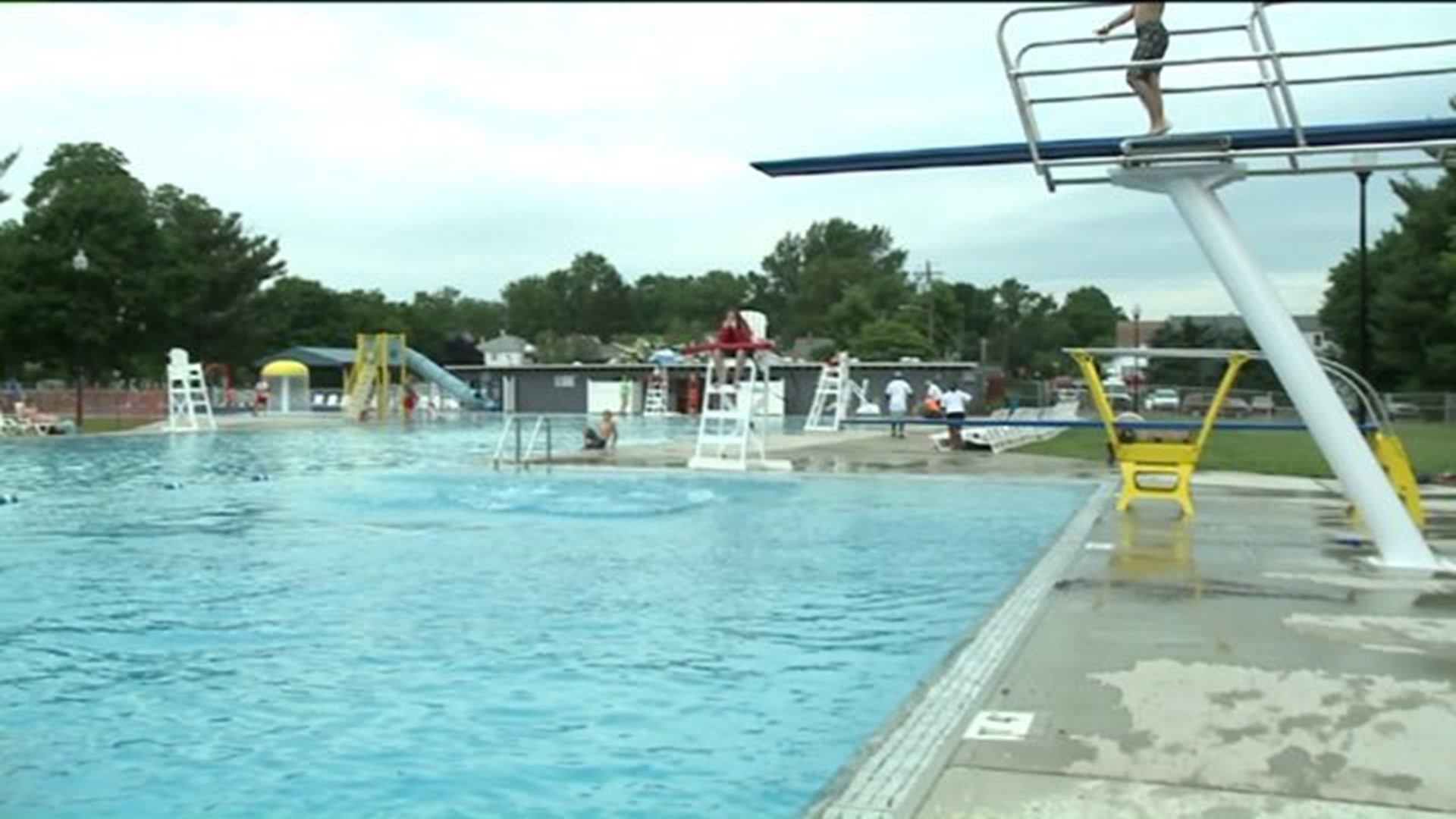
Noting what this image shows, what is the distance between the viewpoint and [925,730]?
5848 millimetres

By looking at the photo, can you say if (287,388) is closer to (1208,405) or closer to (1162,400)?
(1162,400)

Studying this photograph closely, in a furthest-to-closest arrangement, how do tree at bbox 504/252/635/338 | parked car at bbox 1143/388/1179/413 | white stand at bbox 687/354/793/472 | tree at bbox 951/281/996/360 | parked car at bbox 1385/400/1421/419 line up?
tree at bbox 504/252/635/338
tree at bbox 951/281/996/360
parked car at bbox 1385/400/1421/419
parked car at bbox 1143/388/1179/413
white stand at bbox 687/354/793/472

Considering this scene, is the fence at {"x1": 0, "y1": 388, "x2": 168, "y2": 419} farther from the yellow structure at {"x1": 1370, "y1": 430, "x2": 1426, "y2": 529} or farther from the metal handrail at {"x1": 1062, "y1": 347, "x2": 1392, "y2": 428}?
the yellow structure at {"x1": 1370, "y1": 430, "x2": 1426, "y2": 529}

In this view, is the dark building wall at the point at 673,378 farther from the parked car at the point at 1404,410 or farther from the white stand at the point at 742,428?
the white stand at the point at 742,428

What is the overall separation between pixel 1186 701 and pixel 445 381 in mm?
58424

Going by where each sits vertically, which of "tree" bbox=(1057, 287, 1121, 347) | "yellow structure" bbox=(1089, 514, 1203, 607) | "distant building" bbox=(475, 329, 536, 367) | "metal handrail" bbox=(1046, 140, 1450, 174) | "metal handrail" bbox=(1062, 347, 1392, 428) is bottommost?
"yellow structure" bbox=(1089, 514, 1203, 607)

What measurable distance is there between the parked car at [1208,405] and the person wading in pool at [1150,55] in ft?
57.5

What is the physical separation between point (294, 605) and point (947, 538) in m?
6.95

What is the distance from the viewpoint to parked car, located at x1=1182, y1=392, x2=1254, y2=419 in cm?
2920

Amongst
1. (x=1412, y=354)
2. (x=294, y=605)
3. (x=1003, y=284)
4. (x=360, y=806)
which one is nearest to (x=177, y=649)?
(x=294, y=605)

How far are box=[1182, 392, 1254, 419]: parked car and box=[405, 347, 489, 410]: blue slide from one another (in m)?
37.6

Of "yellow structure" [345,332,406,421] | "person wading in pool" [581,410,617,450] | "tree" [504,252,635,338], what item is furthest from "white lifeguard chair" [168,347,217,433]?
"tree" [504,252,635,338]

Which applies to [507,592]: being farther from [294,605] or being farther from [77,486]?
[77,486]

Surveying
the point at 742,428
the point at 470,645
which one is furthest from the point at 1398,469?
the point at 742,428
